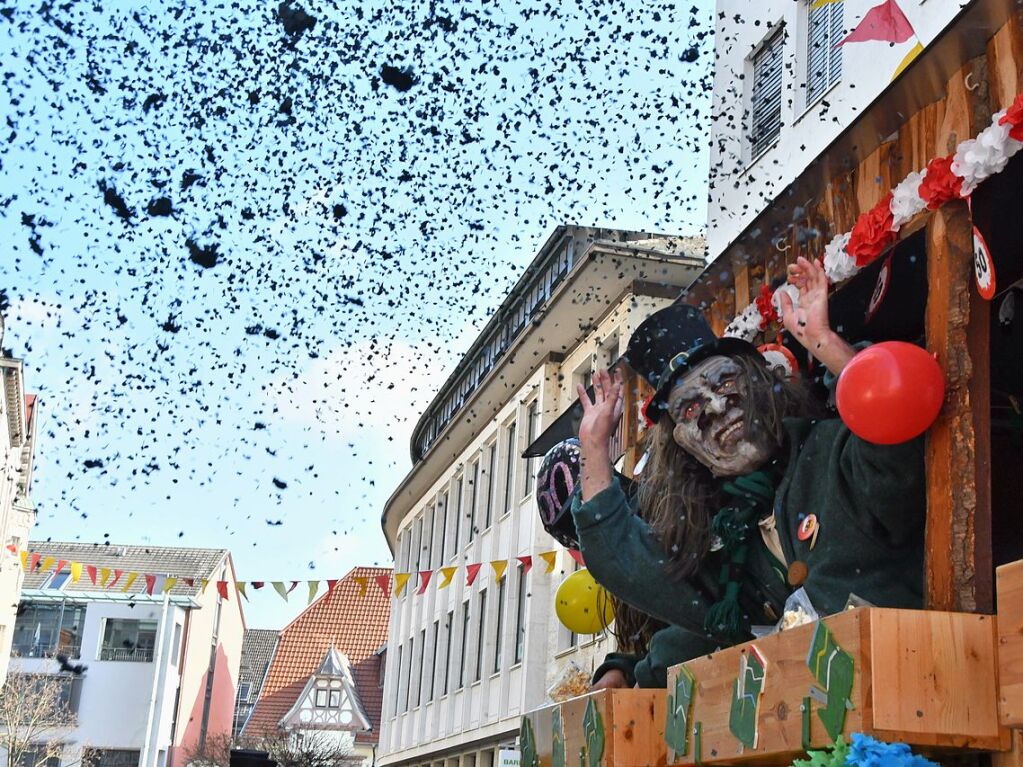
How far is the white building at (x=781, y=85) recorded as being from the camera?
12086 mm

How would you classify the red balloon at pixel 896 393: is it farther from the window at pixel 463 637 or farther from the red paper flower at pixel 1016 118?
the window at pixel 463 637

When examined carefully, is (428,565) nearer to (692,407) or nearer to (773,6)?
(773,6)

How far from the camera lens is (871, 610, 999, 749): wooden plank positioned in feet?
10.2

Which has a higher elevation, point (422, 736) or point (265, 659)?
point (265, 659)

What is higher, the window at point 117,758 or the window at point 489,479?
the window at point 489,479

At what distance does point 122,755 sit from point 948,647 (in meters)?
46.2

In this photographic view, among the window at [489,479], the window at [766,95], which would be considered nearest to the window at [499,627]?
the window at [489,479]

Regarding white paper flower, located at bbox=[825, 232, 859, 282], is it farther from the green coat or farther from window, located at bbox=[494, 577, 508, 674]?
window, located at bbox=[494, 577, 508, 674]

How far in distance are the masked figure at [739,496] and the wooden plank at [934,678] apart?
2.08 feet

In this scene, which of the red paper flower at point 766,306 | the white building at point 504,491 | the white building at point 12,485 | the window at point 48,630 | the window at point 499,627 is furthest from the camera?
the window at point 48,630

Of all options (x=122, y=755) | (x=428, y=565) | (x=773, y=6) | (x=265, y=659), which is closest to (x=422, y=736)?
(x=428, y=565)

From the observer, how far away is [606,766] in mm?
4590

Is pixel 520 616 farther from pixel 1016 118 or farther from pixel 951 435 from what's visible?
pixel 1016 118

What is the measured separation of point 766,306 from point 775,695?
1.70 meters
